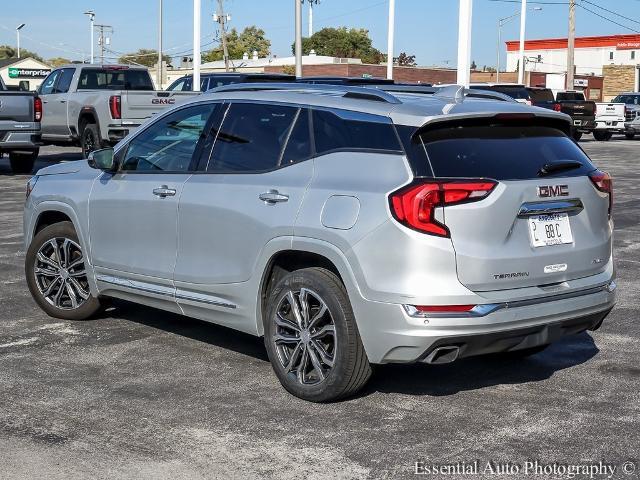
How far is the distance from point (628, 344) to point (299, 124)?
2.92 m

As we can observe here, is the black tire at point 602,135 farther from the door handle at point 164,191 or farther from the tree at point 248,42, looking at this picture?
the tree at point 248,42

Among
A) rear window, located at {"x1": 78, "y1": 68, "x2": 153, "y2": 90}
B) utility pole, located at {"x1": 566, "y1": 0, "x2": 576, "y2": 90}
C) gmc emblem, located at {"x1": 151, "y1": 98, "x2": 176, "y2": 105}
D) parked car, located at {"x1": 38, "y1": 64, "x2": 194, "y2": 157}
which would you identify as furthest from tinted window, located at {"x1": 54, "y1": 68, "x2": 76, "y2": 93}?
utility pole, located at {"x1": 566, "y1": 0, "x2": 576, "y2": 90}

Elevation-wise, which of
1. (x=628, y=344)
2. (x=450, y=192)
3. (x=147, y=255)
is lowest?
(x=628, y=344)

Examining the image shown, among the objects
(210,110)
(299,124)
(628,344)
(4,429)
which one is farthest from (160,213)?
(628,344)

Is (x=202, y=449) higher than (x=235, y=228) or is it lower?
lower

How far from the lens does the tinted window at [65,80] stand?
76.4 feet

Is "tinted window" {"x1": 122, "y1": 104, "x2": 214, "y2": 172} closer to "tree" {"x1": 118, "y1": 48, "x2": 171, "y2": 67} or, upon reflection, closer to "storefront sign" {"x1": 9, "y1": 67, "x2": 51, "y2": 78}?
"storefront sign" {"x1": 9, "y1": 67, "x2": 51, "y2": 78}

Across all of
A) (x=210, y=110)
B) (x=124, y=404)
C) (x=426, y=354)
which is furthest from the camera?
(x=210, y=110)

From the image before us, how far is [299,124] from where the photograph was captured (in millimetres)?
6109

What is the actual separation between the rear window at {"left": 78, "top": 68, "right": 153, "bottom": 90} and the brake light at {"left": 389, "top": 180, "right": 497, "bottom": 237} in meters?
19.0

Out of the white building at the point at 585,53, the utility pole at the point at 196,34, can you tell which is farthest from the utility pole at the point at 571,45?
the white building at the point at 585,53

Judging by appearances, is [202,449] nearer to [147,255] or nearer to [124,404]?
[124,404]

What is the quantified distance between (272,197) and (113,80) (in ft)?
61.5

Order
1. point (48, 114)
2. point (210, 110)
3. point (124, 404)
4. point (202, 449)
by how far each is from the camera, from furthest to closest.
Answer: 1. point (48, 114)
2. point (210, 110)
3. point (124, 404)
4. point (202, 449)
